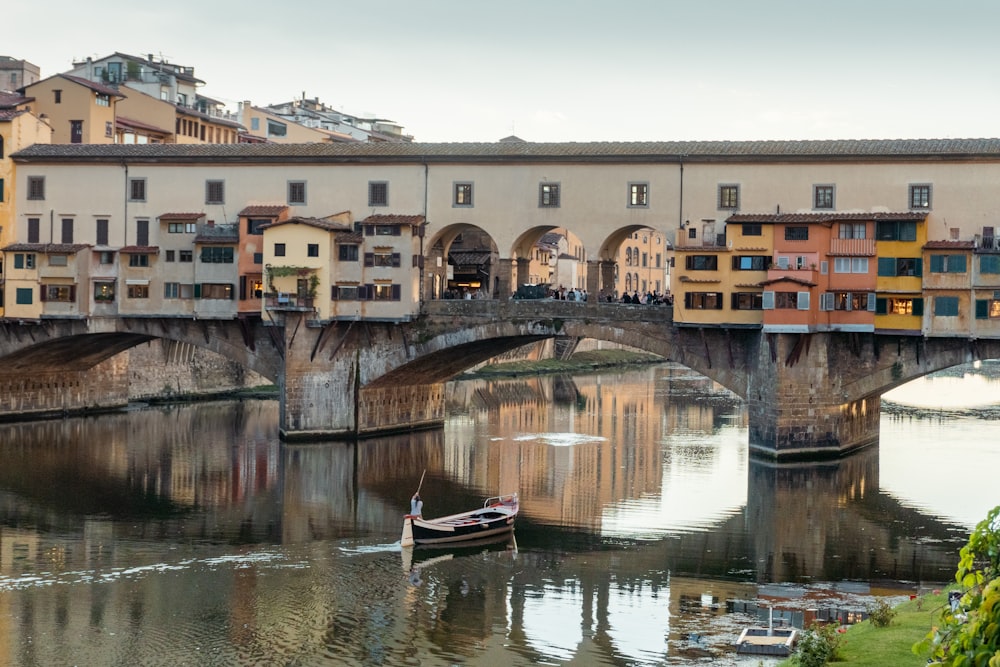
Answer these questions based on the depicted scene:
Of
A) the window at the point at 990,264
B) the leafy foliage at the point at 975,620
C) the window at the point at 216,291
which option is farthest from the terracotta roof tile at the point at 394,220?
the leafy foliage at the point at 975,620

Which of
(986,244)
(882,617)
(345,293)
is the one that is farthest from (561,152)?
(882,617)

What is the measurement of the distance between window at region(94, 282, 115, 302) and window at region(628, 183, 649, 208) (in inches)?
949

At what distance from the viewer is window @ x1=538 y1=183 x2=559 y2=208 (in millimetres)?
60250

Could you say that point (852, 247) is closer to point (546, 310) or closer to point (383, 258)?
point (546, 310)

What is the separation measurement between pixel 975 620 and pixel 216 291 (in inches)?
2142

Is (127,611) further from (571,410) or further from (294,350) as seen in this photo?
(571,410)

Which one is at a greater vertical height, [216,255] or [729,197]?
[729,197]

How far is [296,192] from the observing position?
207 feet

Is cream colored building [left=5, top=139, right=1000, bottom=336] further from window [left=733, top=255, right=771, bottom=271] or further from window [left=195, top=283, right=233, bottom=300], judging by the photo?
window [left=195, top=283, right=233, bottom=300]

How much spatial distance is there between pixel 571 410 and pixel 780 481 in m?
27.3

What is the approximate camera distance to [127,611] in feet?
108

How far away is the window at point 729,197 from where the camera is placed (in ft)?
189

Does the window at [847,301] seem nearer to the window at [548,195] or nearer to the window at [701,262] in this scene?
the window at [701,262]

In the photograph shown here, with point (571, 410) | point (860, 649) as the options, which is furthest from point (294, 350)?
point (860, 649)
